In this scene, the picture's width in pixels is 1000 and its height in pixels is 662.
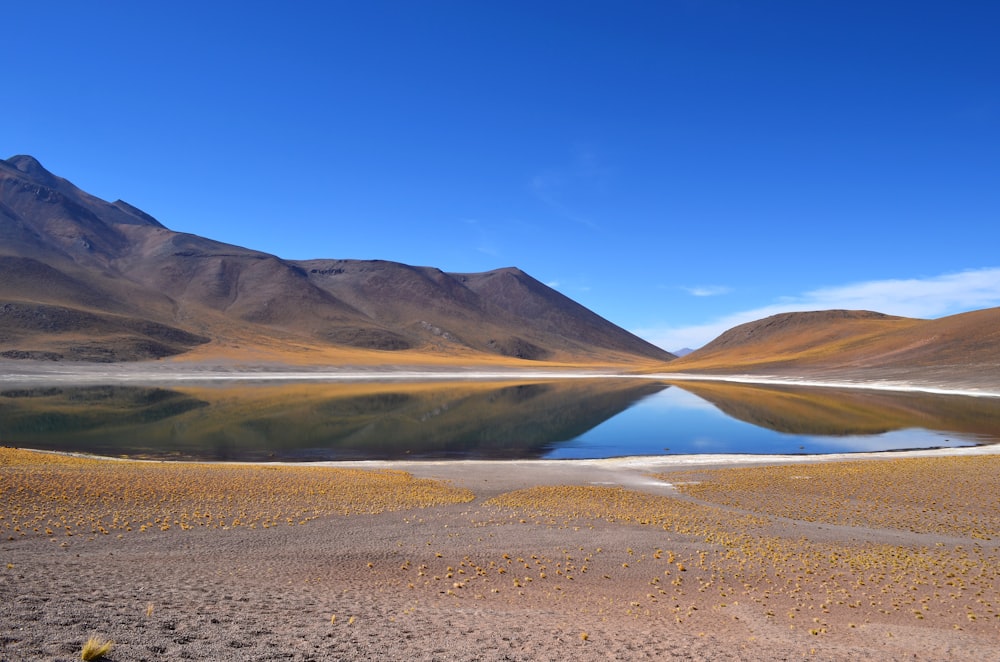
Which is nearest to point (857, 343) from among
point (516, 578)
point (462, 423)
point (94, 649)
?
point (462, 423)

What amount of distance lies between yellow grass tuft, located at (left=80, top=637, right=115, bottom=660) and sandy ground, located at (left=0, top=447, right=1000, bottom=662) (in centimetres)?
12

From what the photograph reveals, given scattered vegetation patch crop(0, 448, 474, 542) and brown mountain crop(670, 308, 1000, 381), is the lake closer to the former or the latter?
scattered vegetation patch crop(0, 448, 474, 542)

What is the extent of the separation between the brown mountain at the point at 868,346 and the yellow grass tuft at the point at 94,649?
9207 cm

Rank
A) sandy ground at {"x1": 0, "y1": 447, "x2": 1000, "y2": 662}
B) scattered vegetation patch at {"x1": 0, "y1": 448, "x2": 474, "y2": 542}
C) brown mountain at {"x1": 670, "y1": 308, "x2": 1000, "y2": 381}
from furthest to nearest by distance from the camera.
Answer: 1. brown mountain at {"x1": 670, "y1": 308, "x2": 1000, "y2": 381}
2. scattered vegetation patch at {"x1": 0, "y1": 448, "x2": 474, "y2": 542}
3. sandy ground at {"x1": 0, "y1": 447, "x2": 1000, "y2": 662}

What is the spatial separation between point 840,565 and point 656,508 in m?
6.20

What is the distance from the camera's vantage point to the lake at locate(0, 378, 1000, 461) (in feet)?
116

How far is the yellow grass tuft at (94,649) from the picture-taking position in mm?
6180

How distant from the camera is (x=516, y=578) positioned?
11750 mm

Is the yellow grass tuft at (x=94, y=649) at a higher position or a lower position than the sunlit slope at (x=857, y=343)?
lower

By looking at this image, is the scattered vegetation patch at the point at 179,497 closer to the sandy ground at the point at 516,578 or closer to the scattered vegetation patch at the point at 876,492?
the sandy ground at the point at 516,578

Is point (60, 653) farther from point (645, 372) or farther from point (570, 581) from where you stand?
point (645, 372)

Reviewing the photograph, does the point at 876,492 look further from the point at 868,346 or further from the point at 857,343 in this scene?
the point at 857,343

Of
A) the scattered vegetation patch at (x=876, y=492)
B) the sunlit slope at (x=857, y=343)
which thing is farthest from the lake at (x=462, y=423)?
the sunlit slope at (x=857, y=343)

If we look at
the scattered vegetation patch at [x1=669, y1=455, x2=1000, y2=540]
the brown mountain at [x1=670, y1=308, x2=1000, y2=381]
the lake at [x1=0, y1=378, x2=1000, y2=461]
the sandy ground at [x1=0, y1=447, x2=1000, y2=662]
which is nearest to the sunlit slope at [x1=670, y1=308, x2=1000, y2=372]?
the brown mountain at [x1=670, y1=308, x2=1000, y2=381]
